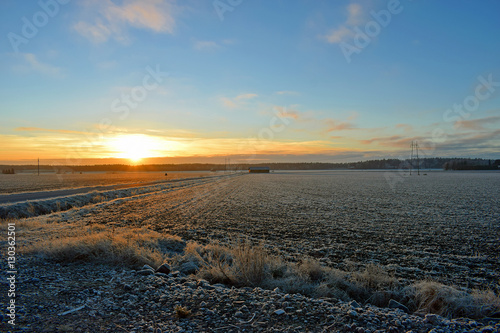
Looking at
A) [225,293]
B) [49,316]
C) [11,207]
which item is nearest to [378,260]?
[225,293]

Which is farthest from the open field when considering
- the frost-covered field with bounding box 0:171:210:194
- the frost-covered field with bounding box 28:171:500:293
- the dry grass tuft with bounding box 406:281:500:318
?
the frost-covered field with bounding box 0:171:210:194

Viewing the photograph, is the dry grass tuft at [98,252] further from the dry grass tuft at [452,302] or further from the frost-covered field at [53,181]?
the frost-covered field at [53,181]

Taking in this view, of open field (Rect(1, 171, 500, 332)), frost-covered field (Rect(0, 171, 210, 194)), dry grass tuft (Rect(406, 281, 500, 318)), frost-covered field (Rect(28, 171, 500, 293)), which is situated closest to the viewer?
dry grass tuft (Rect(406, 281, 500, 318))

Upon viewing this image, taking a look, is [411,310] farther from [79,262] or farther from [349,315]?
[79,262]

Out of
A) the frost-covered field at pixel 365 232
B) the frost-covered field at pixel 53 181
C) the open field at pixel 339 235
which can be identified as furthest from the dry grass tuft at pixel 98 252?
the frost-covered field at pixel 53 181

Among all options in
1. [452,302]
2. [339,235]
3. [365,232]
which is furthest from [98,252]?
[365,232]

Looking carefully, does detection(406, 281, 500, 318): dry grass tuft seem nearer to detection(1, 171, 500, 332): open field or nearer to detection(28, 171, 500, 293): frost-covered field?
detection(1, 171, 500, 332): open field

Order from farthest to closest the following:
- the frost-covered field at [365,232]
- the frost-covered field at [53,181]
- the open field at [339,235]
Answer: the frost-covered field at [53,181], the frost-covered field at [365,232], the open field at [339,235]

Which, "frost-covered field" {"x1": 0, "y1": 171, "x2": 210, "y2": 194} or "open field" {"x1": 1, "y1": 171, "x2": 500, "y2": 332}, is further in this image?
"frost-covered field" {"x1": 0, "y1": 171, "x2": 210, "y2": 194}

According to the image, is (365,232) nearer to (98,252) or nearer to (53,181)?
(98,252)

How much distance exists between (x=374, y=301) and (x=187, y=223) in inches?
511

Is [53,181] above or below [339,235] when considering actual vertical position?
below

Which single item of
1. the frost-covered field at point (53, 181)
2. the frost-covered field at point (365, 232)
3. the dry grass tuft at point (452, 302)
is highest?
the dry grass tuft at point (452, 302)

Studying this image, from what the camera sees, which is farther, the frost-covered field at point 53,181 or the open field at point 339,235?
the frost-covered field at point 53,181
